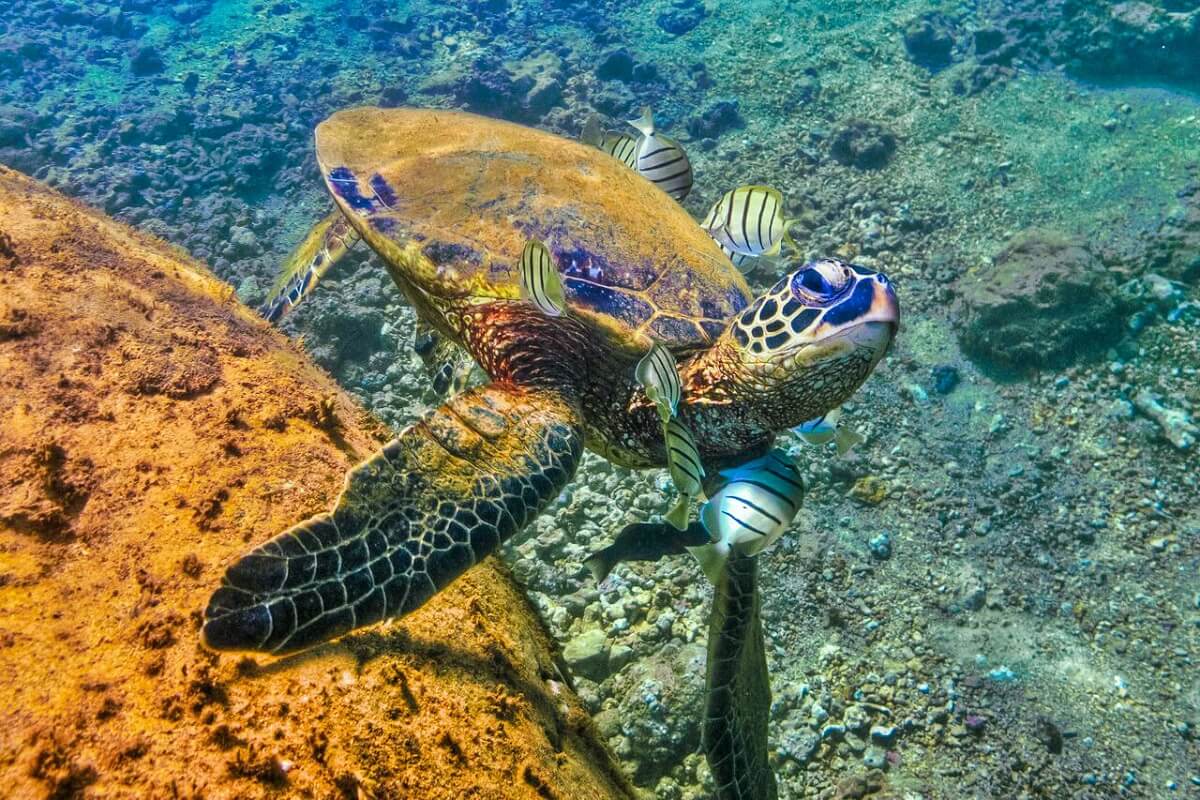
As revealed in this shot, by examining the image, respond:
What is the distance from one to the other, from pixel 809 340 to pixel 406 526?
5.61 feet

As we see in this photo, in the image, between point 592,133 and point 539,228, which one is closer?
point 539,228

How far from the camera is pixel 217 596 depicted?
1.48 metres

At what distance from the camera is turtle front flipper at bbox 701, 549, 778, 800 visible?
2.69 metres

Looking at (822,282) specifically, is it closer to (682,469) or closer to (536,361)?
(682,469)

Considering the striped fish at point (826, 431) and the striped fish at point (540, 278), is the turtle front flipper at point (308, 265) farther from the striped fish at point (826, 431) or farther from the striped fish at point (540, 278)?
the striped fish at point (826, 431)

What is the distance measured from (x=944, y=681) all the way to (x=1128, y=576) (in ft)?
5.77

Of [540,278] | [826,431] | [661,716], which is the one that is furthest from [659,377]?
[661,716]

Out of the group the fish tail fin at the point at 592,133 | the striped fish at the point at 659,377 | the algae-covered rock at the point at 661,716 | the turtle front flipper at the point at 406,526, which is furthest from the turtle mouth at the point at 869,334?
the fish tail fin at the point at 592,133

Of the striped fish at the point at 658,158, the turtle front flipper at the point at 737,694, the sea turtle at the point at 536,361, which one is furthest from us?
the striped fish at the point at 658,158

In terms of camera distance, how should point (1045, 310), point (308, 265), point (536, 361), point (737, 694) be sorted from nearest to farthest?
1. point (737, 694)
2. point (536, 361)
3. point (308, 265)
4. point (1045, 310)

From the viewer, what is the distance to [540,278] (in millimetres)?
2461

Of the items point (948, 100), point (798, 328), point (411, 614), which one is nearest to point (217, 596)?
point (411, 614)

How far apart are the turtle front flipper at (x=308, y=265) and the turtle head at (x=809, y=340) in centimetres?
370

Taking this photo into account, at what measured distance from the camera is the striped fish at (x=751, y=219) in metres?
3.38
